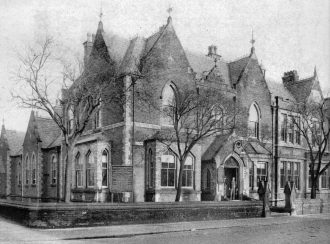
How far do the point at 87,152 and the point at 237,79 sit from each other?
13.6m

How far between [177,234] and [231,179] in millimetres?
15107

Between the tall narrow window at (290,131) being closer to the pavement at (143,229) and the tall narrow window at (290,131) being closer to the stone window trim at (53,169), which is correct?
the pavement at (143,229)

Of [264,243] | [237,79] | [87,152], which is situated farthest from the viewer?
[237,79]

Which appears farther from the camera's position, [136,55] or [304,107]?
[304,107]

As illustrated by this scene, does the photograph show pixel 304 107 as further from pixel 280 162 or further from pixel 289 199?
pixel 289 199

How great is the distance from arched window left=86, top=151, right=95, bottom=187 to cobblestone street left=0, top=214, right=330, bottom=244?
27.8 feet

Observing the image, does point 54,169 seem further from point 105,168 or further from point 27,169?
point 105,168

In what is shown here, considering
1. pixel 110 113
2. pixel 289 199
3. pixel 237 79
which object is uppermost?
pixel 237 79

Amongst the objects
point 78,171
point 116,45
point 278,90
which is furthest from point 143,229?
point 278,90

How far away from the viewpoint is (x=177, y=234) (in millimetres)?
17438

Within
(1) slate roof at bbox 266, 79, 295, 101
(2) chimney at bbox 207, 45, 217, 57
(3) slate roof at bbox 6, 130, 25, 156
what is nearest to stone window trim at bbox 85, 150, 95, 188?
(2) chimney at bbox 207, 45, 217, 57

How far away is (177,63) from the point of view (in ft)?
97.0

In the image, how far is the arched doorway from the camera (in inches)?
1196

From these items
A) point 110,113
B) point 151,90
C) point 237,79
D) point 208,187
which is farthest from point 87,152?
point 237,79
